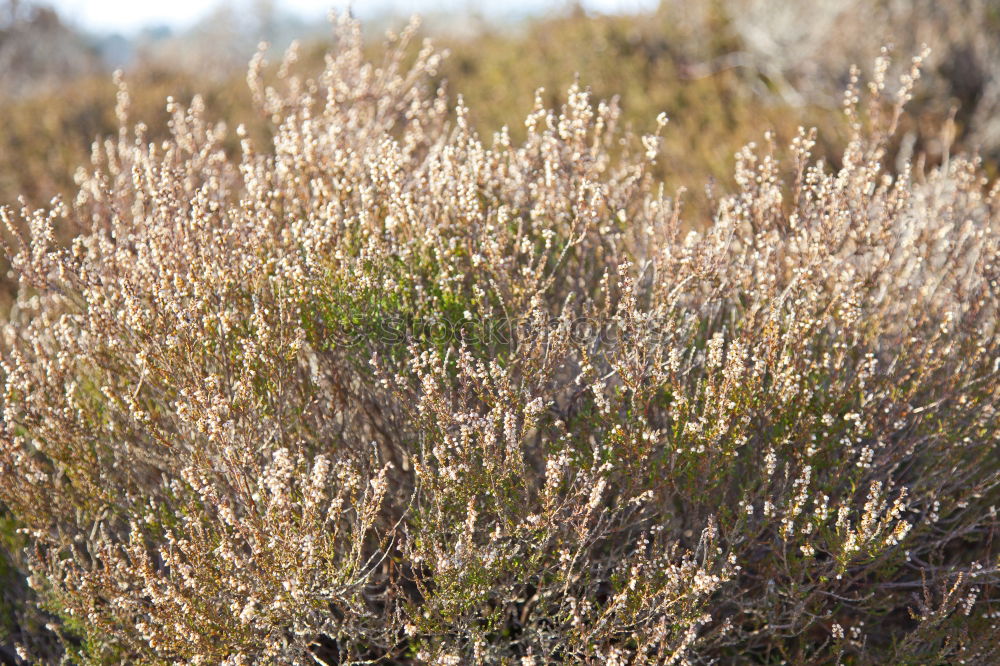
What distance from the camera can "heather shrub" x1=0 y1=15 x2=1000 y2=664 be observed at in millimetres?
2293

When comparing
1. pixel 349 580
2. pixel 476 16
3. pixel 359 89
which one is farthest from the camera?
pixel 476 16

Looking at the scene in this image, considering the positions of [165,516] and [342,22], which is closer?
[165,516]

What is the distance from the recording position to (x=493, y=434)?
7.28 feet

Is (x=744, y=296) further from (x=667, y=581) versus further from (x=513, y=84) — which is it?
(x=513, y=84)

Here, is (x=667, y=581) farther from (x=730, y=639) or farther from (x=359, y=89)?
(x=359, y=89)

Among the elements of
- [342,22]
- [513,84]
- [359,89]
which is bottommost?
[359,89]

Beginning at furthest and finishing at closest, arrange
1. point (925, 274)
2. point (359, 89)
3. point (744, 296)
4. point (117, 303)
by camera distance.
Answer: point (359, 89), point (925, 274), point (744, 296), point (117, 303)

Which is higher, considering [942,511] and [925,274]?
[925,274]

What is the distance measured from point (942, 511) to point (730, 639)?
3.01 ft

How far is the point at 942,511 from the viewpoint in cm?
279

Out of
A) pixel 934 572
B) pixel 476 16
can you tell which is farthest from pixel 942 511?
pixel 476 16

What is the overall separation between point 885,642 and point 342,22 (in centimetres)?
420

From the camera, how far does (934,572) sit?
2.66m

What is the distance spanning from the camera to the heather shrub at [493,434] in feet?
7.52
